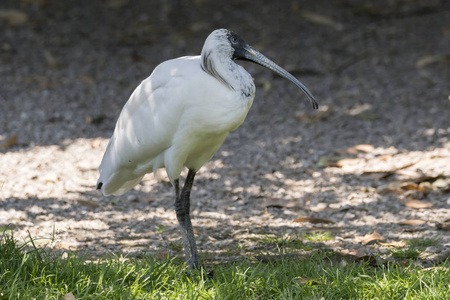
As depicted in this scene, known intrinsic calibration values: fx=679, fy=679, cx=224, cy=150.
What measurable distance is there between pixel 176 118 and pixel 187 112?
0.12 meters

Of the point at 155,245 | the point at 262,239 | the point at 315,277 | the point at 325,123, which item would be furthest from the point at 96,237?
the point at 325,123

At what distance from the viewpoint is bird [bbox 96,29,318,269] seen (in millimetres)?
4324

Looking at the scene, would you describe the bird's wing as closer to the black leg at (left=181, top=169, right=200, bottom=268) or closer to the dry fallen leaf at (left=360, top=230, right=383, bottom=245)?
the black leg at (left=181, top=169, right=200, bottom=268)

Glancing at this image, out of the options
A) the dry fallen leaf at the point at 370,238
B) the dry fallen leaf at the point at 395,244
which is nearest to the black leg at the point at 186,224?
the dry fallen leaf at the point at 370,238

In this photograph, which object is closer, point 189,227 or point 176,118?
point 176,118

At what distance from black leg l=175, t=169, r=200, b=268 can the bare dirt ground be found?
0.27 meters

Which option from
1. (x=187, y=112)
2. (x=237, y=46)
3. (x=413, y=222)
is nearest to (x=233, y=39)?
(x=237, y=46)

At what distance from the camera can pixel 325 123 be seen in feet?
27.8

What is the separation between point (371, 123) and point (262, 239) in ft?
11.9

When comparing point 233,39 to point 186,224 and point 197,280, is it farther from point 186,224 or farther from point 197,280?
point 197,280

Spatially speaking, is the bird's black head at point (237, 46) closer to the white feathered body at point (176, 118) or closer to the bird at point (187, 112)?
the bird at point (187, 112)

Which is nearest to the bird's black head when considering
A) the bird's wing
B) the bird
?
the bird

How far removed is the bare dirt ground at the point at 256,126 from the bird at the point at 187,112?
0.66 m

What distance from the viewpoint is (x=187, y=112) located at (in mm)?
4406
